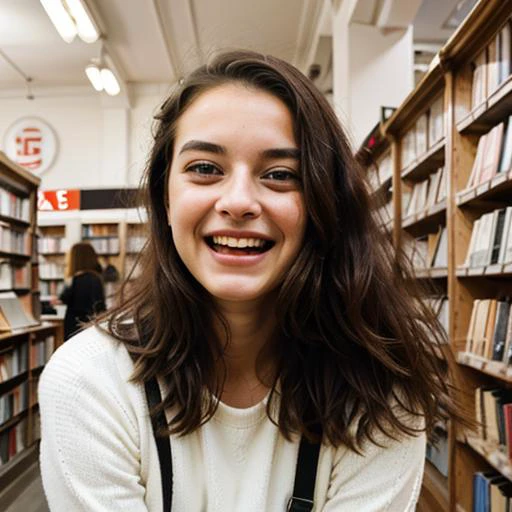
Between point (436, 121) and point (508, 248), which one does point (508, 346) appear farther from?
point (436, 121)

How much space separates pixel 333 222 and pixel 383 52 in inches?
147

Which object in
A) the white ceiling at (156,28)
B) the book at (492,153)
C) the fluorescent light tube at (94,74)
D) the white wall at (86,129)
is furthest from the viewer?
the white wall at (86,129)

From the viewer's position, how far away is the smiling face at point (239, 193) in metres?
Result: 0.87

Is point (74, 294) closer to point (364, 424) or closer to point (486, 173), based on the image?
point (486, 173)

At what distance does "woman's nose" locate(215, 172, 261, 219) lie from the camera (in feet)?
2.76

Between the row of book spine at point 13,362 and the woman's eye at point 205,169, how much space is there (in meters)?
2.77

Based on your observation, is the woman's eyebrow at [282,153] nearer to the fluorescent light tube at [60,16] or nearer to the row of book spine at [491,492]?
the row of book spine at [491,492]

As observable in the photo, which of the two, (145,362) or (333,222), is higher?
(333,222)

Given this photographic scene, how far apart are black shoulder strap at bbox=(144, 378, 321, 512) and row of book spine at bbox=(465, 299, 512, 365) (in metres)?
1.08

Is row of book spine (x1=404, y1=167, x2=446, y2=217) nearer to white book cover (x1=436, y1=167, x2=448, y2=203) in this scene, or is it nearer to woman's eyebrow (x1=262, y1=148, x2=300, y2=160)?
white book cover (x1=436, y1=167, x2=448, y2=203)

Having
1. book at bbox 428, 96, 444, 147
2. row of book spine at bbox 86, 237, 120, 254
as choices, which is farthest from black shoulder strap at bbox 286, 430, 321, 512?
row of book spine at bbox 86, 237, 120, 254

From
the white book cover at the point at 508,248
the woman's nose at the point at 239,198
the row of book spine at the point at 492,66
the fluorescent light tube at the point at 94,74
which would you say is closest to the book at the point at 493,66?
the row of book spine at the point at 492,66

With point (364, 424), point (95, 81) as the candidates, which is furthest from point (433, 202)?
point (95, 81)

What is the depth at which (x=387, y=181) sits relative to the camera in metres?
3.43
